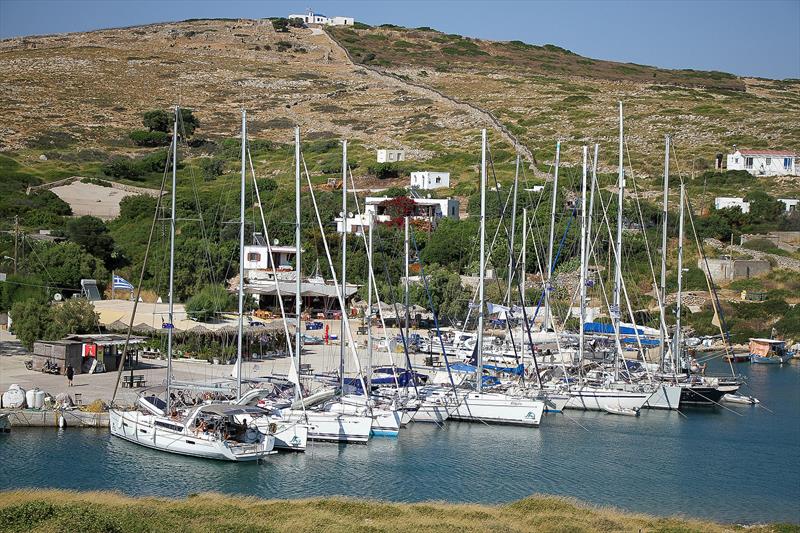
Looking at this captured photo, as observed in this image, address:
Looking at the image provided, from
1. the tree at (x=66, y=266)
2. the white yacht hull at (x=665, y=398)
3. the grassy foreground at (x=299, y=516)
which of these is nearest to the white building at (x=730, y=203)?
the white yacht hull at (x=665, y=398)

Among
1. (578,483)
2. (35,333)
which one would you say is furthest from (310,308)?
(578,483)

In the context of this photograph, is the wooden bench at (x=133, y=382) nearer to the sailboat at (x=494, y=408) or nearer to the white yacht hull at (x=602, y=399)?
the sailboat at (x=494, y=408)

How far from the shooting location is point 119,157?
10488cm

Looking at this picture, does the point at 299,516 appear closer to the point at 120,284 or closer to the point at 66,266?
the point at 120,284

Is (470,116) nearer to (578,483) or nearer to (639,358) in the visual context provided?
(639,358)

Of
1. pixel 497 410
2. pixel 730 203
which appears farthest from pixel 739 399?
pixel 730 203

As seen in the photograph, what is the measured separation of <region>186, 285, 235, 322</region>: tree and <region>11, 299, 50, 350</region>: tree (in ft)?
19.6

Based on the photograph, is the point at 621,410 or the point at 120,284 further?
the point at 120,284

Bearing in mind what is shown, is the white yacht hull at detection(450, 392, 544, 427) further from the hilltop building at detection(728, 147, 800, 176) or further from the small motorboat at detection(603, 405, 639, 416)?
the hilltop building at detection(728, 147, 800, 176)

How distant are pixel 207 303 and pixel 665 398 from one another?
2070 cm

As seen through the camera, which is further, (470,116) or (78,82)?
(78,82)

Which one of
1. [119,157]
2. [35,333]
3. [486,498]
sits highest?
[119,157]

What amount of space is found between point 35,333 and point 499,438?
20.0 meters

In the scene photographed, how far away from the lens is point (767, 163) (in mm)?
99812
